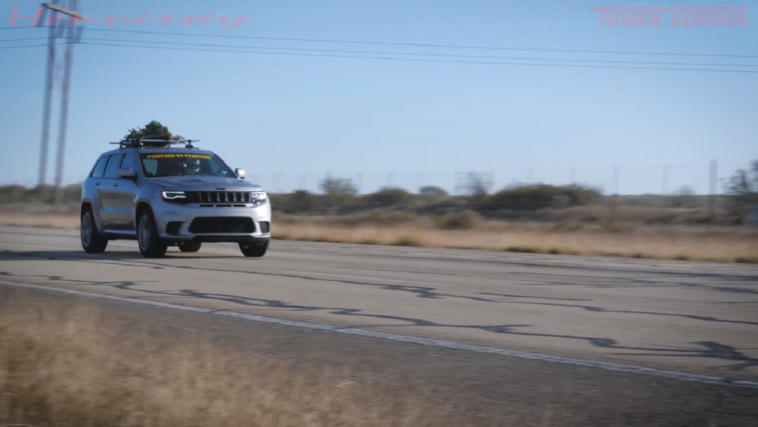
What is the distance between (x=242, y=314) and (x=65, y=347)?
9.46 feet

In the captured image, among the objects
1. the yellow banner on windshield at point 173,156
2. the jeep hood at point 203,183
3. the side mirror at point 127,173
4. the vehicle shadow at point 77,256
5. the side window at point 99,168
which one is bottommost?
the vehicle shadow at point 77,256

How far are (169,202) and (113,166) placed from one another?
2.71 meters

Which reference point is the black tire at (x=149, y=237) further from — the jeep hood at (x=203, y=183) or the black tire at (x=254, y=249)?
the black tire at (x=254, y=249)

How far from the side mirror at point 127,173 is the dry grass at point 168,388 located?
9014 millimetres

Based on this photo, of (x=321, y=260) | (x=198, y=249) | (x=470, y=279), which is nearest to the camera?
(x=470, y=279)

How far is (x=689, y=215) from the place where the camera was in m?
36.8

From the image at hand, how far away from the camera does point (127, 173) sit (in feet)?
51.4

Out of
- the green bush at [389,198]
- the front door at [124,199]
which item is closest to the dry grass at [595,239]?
the front door at [124,199]

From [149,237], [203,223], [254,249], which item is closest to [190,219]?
[203,223]

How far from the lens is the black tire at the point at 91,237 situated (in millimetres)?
17234

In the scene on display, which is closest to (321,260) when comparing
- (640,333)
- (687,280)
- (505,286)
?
(505,286)

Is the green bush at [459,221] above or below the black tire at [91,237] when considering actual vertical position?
above

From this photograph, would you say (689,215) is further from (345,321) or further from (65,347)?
(65,347)

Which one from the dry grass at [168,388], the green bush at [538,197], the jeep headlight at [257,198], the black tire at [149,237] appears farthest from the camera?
the green bush at [538,197]
